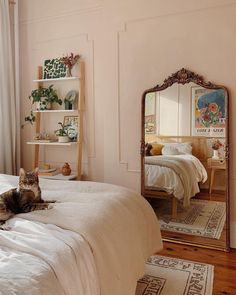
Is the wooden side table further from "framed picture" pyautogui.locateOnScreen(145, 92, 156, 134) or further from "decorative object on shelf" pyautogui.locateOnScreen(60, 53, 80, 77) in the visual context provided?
"decorative object on shelf" pyautogui.locateOnScreen(60, 53, 80, 77)

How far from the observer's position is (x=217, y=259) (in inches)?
103

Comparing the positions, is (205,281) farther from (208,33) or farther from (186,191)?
(208,33)

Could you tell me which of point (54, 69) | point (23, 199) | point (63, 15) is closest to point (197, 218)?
point (23, 199)

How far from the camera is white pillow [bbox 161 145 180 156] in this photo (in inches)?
117

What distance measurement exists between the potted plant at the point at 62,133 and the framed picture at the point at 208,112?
1556 millimetres

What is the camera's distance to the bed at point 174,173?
290 centimetres

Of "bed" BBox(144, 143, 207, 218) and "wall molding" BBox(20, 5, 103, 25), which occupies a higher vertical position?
"wall molding" BBox(20, 5, 103, 25)

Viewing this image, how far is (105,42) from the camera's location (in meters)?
3.25

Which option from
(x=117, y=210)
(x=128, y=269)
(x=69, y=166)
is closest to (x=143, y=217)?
(x=117, y=210)

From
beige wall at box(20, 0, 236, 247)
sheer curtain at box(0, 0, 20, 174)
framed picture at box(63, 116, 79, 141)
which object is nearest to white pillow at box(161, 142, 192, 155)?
beige wall at box(20, 0, 236, 247)

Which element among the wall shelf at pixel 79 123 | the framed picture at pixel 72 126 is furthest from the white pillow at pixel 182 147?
the framed picture at pixel 72 126

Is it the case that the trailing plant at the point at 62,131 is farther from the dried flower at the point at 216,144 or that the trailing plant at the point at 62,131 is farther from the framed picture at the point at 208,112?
the dried flower at the point at 216,144

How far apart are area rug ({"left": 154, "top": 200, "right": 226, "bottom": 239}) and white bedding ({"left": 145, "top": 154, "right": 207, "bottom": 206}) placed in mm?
117

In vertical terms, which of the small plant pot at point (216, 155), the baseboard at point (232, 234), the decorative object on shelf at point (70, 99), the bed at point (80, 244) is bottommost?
the baseboard at point (232, 234)
